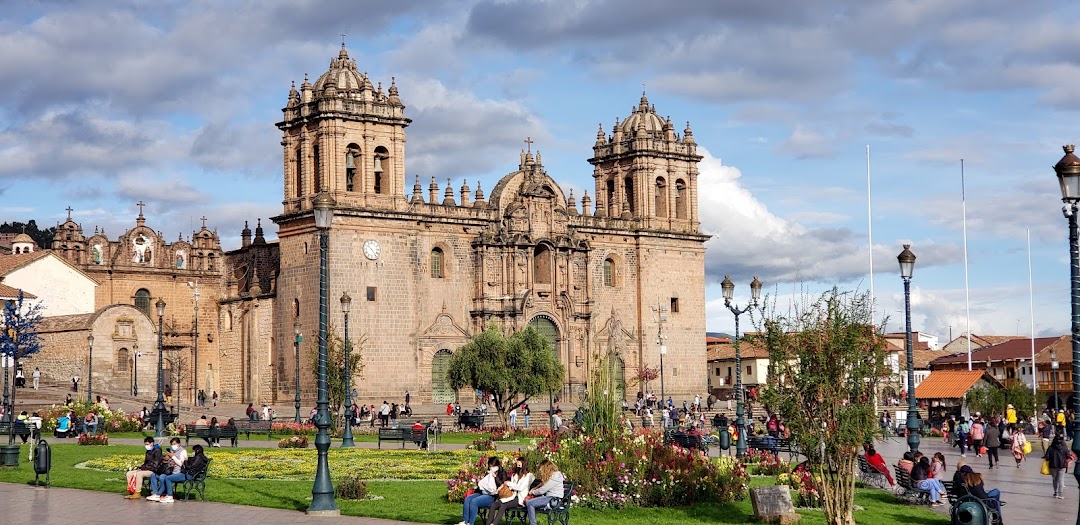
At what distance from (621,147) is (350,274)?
61.8ft

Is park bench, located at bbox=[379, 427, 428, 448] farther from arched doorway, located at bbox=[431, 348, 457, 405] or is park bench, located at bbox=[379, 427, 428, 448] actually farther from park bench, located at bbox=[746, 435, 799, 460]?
arched doorway, located at bbox=[431, 348, 457, 405]

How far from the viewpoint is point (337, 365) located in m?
46.0

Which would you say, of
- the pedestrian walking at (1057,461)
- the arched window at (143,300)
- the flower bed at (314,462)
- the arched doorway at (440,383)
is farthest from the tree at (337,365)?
the pedestrian walking at (1057,461)

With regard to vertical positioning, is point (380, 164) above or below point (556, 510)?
above

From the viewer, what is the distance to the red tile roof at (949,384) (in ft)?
183

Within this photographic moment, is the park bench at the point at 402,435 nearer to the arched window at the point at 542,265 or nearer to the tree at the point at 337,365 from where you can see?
the tree at the point at 337,365

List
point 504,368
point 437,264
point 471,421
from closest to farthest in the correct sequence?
point 471,421 → point 504,368 → point 437,264

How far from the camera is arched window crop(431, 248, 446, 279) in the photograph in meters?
57.9

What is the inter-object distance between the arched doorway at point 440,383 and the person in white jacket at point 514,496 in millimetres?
38737

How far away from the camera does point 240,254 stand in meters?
64.1

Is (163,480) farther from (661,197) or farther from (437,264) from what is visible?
(661,197)

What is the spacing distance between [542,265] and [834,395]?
4402 centimetres

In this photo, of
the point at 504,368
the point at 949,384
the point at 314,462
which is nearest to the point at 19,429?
the point at 314,462

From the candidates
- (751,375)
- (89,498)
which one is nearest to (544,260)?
Answer: (751,375)
